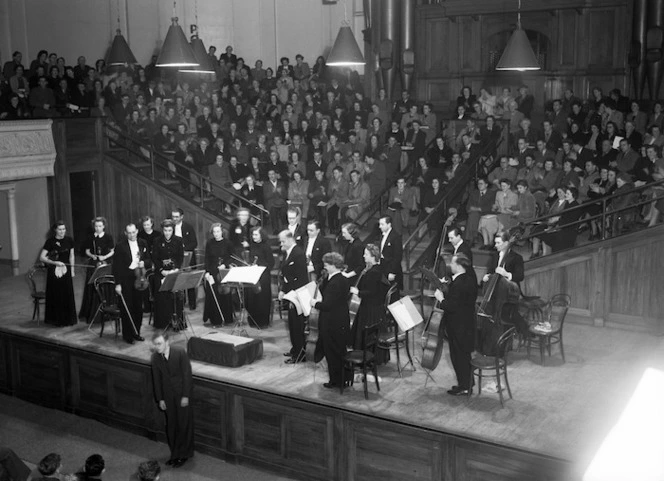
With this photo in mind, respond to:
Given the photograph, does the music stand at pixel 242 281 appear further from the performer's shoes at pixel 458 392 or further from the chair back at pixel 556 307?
the chair back at pixel 556 307

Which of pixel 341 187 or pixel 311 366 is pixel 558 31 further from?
pixel 311 366

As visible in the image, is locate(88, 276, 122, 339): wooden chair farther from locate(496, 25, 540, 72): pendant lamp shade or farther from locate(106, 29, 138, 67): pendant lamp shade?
locate(496, 25, 540, 72): pendant lamp shade

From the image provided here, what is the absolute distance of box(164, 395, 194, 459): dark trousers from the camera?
8.60m

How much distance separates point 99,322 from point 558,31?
1125cm

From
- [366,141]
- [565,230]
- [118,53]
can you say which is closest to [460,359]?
[565,230]

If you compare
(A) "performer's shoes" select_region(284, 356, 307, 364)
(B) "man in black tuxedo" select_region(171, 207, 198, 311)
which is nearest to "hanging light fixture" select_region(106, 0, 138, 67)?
(B) "man in black tuxedo" select_region(171, 207, 198, 311)

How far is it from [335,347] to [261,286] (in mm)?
2710

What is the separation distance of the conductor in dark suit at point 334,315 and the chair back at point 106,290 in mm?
3710

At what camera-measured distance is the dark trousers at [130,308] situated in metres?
10.5

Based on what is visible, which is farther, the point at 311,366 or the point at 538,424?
the point at 311,366

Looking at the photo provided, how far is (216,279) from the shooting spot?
1123 cm

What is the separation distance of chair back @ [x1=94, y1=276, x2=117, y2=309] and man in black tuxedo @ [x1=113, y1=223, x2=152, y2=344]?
0.49m

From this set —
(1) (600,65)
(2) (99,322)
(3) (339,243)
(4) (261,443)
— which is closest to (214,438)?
(4) (261,443)

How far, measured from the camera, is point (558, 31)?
17156mm
